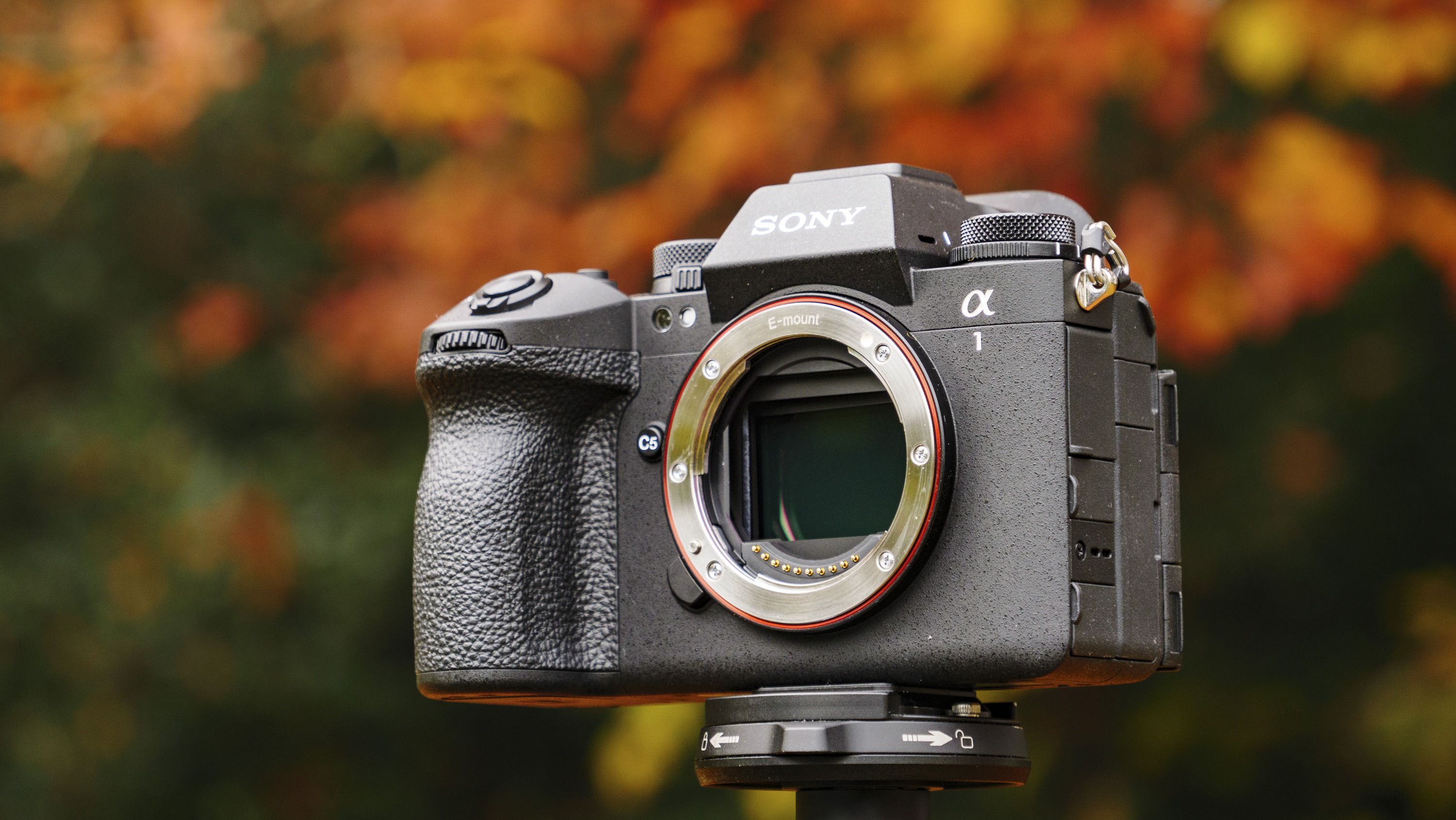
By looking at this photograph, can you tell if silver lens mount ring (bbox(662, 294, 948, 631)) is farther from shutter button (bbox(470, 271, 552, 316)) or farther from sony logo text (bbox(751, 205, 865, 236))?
shutter button (bbox(470, 271, 552, 316))

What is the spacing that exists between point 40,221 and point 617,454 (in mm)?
2766

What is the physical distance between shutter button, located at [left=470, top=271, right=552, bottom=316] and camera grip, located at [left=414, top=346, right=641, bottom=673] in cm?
4

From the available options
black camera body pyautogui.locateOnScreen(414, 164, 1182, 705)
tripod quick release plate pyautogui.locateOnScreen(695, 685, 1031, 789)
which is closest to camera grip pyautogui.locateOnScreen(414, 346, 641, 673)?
black camera body pyautogui.locateOnScreen(414, 164, 1182, 705)

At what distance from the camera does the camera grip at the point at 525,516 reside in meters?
1.45

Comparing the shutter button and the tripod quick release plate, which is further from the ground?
the shutter button

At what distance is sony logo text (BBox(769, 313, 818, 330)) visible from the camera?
4.40 feet

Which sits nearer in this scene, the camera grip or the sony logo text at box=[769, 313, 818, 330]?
the sony logo text at box=[769, 313, 818, 330]

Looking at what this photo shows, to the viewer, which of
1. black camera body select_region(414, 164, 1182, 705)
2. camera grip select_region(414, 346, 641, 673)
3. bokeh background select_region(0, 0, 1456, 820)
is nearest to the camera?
Answer: black camera body select_region(414, 164, 1182, 705)

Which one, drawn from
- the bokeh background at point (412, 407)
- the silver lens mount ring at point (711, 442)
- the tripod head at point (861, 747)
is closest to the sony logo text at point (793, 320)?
the silver lens mount ring at point (711, 442)

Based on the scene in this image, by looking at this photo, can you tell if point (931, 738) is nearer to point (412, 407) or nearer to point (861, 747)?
point (861, 747)

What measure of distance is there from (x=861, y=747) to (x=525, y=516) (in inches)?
13.6

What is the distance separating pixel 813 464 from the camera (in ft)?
4.51

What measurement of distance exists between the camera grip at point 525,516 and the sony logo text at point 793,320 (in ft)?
0.55

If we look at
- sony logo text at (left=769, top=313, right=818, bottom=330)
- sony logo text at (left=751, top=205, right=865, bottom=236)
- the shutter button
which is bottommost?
sony logo text at (left=769, top=313, right=818, bottom=330)
